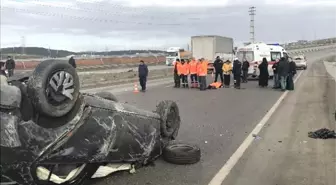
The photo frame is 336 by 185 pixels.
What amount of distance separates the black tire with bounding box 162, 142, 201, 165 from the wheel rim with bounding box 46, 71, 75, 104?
2.41 metres

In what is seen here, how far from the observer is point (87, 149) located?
4348mm

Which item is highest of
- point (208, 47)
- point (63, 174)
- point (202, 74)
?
point (208, 47)

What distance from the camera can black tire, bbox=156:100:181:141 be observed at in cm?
621

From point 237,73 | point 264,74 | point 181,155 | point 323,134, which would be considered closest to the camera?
point 181,155

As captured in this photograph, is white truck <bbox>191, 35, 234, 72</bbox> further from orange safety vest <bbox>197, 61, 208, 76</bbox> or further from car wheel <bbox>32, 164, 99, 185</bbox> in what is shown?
car wheel <bbox>32, 164, 99, 185</bbox>

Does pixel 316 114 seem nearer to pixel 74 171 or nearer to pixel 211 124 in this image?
pixel 211 124

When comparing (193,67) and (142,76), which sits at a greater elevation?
(193,67)

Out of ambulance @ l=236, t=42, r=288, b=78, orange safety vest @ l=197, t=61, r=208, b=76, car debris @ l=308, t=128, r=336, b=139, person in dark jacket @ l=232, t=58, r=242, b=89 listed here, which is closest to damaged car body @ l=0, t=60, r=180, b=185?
car debris @ l=308, t=128, r=336, b=139

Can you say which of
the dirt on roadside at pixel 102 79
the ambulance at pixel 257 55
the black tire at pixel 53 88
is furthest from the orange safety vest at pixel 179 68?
the black tire at pixel 53 88

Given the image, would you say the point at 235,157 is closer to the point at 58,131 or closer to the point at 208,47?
the point at 58,131

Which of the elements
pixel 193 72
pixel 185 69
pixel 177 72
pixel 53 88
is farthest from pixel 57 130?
pixel 177 72

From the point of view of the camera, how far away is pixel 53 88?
3967 millimetres

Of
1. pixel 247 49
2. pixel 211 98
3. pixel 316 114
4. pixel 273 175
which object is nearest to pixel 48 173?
pixel 273 175

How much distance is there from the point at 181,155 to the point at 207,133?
269cm
